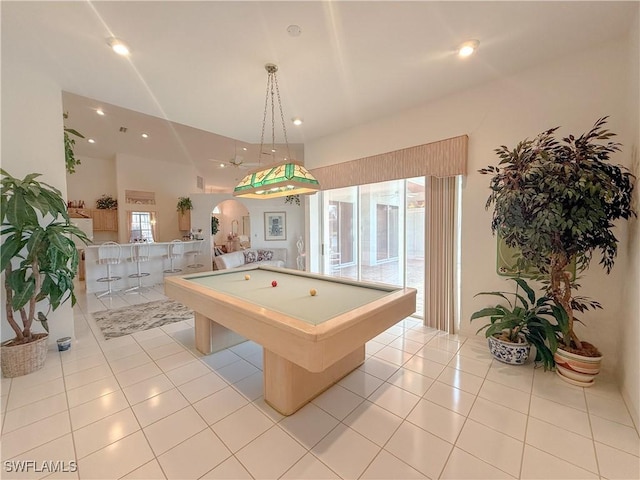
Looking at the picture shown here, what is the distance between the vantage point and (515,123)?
9.98ft

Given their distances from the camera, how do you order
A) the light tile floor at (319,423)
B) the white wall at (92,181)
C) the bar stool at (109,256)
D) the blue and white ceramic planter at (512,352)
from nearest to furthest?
the light tile floor at (319,423) → the blue and white ceramic planter at (512,352) → the bar stool at (109,256) → the white wall at (92,181)

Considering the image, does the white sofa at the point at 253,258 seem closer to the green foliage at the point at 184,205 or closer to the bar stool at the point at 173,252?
the bar stool at the point at 173,252

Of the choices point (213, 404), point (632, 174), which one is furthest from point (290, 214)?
point (632, 174)

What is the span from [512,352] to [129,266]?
7.91 m

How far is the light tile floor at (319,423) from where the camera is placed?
5.41ft

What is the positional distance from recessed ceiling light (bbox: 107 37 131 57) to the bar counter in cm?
490

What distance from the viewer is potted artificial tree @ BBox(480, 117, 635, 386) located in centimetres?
214

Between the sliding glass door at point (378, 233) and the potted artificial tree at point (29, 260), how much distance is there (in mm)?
3960

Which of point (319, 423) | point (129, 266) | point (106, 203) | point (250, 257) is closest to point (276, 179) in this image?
point (319, 423)

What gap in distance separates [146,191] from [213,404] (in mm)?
8045

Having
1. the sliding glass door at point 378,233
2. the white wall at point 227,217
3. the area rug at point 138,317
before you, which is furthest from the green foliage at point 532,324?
the white wall at point 227,217

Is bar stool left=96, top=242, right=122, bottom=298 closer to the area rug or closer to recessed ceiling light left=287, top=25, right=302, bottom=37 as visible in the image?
the area rug

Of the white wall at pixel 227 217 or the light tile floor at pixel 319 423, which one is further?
the white wall at pixel 227 217

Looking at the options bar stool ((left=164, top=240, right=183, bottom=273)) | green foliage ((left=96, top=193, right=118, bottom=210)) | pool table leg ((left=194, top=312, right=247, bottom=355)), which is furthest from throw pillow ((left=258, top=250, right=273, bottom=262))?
pool table leg ((left=194, top=312, right=247, bottom=355))
